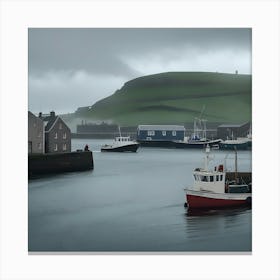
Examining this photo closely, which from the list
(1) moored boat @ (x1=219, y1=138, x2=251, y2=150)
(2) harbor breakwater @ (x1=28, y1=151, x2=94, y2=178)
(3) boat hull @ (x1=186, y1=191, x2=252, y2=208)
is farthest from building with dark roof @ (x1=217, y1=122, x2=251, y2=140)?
(2) harbor breakwater @ (x1=28, y1=151, x2=94, y2=178)

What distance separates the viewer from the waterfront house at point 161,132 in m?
5.51

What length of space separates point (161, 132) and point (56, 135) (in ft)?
3.92

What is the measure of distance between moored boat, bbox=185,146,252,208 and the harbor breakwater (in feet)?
3.86

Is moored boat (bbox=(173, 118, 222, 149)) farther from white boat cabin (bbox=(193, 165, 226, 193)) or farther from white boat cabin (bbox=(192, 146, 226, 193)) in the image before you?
white boat cabin (bbox=(193, 165, 226, 193))

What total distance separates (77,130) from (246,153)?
1.90 metres

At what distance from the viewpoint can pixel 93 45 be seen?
17.6 feet

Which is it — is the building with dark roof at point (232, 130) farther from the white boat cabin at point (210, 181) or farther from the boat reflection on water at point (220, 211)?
the boat reflection on water at point (220, 211)

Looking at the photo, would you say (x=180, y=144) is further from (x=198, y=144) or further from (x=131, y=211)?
(x=131, y=211)

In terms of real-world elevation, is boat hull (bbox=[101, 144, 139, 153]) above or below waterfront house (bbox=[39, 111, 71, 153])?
below

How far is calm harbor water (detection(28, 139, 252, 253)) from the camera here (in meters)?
5.07

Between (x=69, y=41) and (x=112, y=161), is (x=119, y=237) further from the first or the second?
(x=69, y=41)

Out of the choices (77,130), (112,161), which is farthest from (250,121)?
(77,130)

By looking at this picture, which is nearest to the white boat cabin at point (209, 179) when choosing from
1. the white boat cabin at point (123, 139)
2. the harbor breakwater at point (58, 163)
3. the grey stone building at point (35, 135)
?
the white boat cabin at point (123, 139)
